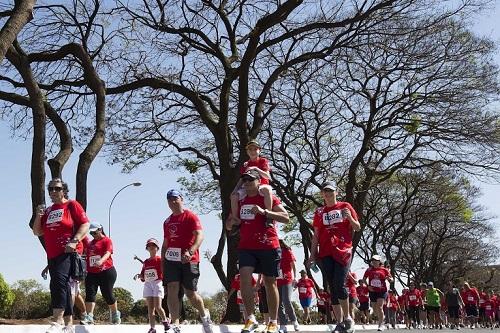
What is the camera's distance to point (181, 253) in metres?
9.52

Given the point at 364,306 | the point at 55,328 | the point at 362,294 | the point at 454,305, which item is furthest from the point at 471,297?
the point at 55,328

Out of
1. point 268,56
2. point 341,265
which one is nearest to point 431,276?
point 268,56

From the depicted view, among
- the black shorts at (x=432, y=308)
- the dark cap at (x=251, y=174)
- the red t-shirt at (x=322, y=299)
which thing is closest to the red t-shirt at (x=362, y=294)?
the black shorts at (x=432, y=308)

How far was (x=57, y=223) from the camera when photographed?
8.40m

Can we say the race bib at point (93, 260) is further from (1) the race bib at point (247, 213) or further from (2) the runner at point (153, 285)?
(1) the race bib at point (247, 213)

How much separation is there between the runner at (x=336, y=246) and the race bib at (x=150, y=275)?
11.7 feet

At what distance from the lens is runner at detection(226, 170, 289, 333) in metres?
8.48

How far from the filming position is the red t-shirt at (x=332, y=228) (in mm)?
9539

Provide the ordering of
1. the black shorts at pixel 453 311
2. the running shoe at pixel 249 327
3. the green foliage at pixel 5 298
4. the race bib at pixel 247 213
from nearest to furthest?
the running shoe at pixel 249 327, the race bib at pixel 247 213, the black shorts at pixel 453 311, the green foliage at pixel 5 298

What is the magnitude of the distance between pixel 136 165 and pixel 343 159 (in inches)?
389

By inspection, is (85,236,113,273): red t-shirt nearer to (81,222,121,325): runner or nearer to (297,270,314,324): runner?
(81,222,121,325): runner

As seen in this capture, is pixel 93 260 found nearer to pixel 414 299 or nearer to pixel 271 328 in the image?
pixel 271 328

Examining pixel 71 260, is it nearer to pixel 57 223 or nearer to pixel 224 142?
pixel 57 223

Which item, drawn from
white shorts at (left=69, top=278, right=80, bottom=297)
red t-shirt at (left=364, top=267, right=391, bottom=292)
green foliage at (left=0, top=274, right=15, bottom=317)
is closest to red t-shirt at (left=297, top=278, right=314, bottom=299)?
red t-shirt at (left=364, top=267, right=391, bottom=292)
